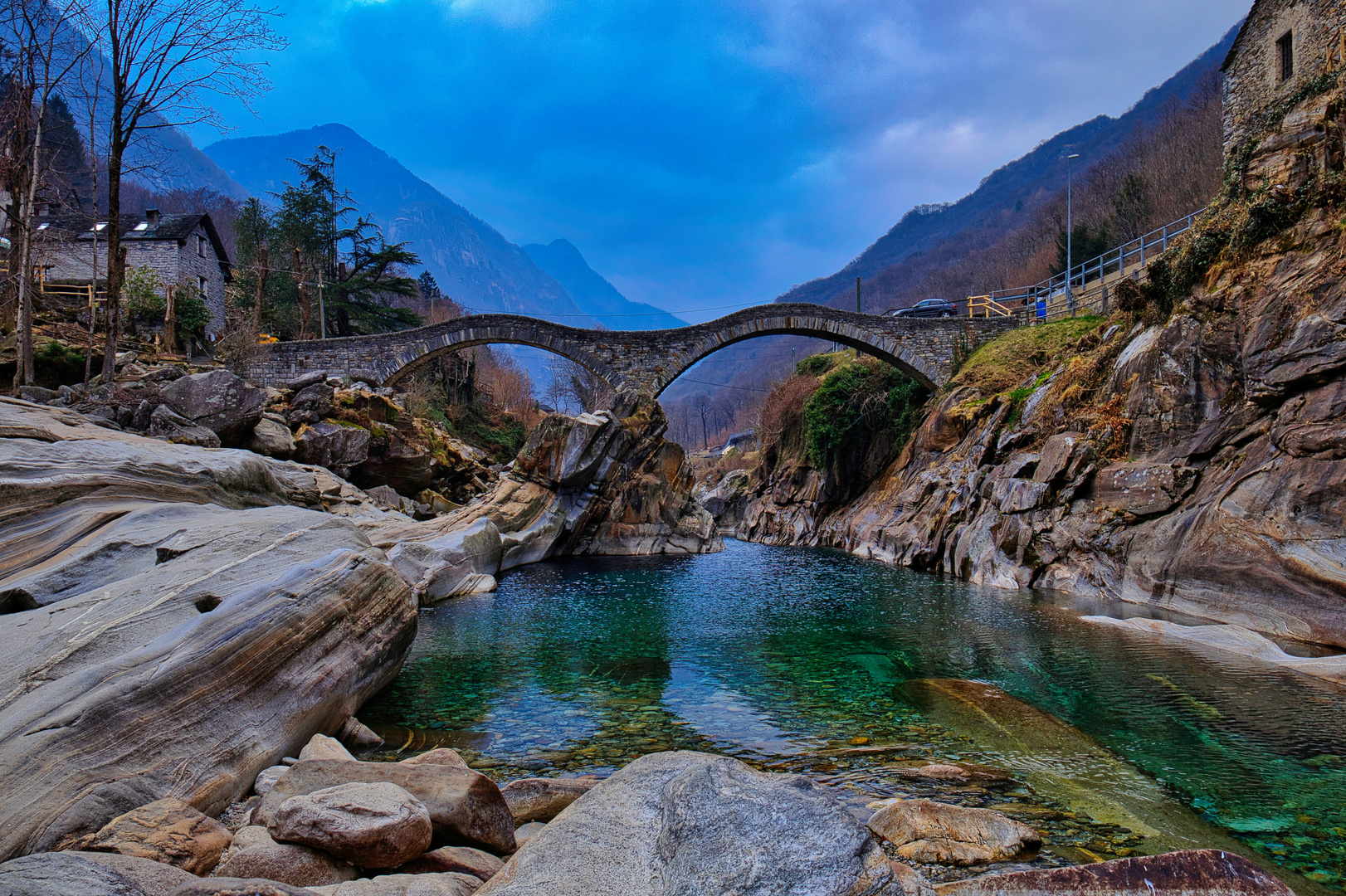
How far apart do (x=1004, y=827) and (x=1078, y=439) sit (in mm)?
15582

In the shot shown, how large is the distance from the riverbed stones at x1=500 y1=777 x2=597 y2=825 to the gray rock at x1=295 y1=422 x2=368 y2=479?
768 inches

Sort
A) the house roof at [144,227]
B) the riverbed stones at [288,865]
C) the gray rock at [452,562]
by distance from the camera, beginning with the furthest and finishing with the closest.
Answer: the house roof at [144,227] < the gray rock at [452,562] < the riverbed stones at [288,865]

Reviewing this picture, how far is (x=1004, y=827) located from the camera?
4.79m

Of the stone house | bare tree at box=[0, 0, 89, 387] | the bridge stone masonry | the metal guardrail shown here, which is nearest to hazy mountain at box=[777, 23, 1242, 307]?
the metal guardrail

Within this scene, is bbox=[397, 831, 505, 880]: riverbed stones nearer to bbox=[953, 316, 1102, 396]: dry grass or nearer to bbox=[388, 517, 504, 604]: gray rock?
bbox=[388, 517, 504, 604]: gray rock

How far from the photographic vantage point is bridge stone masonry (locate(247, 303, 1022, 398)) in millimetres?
33281

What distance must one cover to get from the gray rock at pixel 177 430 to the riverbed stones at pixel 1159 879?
17.4 meters

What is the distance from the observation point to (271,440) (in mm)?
20156

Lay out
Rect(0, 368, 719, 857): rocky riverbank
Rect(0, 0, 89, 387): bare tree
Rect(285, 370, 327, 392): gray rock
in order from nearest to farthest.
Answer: Rect(0, 368, 719, 857): rocky riverbank
Rect(0, 0, 89, 387): bare tree
Rect(285, 370, 327, 392): gray rock

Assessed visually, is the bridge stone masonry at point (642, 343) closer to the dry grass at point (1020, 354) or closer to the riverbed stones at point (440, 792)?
the dry grass at point (1020, 354)

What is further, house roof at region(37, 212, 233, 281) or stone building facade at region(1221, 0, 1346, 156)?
house roof at region(37, 212, 233, 281)

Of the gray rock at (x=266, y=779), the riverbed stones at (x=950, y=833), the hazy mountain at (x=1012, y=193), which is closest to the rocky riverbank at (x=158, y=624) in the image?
the gray rock at (x=266, y=779)

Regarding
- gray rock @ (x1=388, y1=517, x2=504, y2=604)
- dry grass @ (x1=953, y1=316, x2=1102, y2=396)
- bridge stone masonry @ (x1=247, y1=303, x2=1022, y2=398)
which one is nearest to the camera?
gray rock @ (x1=388, y1=517, x2=504, y2=604)

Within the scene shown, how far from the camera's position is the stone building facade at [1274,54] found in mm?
22281
